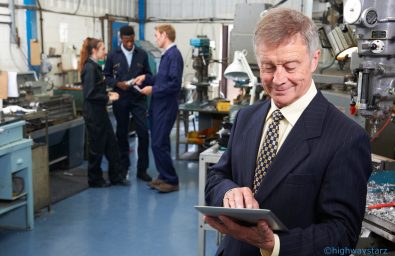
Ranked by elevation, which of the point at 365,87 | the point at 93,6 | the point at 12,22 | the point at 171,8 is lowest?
the point at 365,87

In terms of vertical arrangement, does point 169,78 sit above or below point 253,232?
above

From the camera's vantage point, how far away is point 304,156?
985 millimetres

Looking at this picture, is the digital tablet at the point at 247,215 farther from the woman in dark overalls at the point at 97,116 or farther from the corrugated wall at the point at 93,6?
the corrugated wall at the point at 93,6

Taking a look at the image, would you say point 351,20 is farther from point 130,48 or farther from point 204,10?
point 204,10

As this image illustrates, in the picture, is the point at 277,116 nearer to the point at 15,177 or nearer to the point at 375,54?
the point at 375,54

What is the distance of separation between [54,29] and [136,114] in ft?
6.04

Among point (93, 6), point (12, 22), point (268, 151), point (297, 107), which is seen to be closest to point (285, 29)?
point (297, 107)

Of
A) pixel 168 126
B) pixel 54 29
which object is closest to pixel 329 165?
pixel 168 126

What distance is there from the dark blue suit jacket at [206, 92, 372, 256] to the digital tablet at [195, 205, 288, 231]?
6cm

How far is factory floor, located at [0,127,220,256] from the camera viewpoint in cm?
276

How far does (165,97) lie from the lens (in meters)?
3.67

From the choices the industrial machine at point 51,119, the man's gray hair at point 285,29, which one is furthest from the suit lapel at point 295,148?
the industrial machine at point 51,119

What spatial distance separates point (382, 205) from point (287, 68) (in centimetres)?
71

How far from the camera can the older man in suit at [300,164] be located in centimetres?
95
